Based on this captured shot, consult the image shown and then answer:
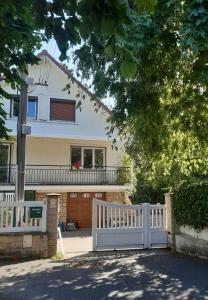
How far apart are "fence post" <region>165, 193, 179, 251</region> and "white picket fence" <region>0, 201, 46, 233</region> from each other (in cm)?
425

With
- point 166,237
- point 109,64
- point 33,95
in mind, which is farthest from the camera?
point 33,95

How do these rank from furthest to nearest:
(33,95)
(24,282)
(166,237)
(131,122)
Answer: (33,95) → (166,237) → (131,122) → (24,282)

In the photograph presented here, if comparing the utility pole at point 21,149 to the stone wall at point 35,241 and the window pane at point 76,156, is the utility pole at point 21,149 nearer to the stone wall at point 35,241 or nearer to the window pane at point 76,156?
the stone wall at point 35,241

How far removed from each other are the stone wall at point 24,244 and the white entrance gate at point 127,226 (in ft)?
6.21

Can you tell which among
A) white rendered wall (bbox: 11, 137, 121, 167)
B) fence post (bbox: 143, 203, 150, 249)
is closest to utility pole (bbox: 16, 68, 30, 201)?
fence post (bbox: 143, 203, 150, 249)

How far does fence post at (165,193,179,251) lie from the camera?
1210 cm

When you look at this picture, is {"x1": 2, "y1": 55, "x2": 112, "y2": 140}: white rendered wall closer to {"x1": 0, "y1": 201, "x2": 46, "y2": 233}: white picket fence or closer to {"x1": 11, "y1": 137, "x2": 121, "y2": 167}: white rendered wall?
{"x1": 11, "y1": 137, "x2": 121, "y2": 167}: white rendered wall

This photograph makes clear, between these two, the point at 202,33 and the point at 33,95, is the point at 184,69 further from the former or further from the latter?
the point at 33,95

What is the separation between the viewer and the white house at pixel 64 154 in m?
22.7

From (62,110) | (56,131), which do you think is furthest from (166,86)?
(62,110)

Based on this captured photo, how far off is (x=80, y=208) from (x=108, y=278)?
1538 centimetres

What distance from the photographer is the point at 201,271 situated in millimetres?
8633

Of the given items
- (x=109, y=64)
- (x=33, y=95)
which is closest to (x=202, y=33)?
(x=109, y=64)

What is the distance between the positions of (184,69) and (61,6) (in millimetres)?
7091
